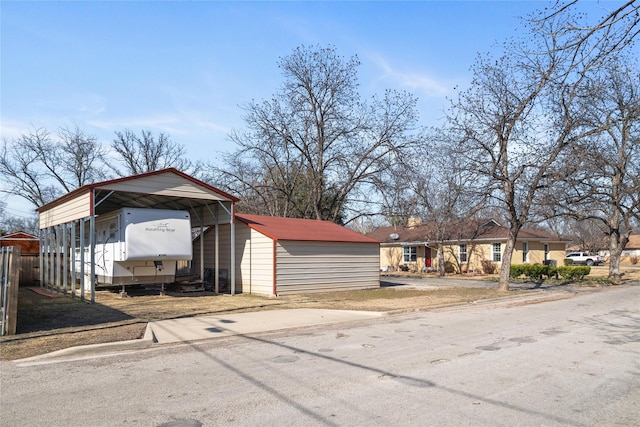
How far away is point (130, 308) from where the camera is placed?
14273 mm

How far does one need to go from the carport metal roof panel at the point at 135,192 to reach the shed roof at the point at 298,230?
6.00 ft

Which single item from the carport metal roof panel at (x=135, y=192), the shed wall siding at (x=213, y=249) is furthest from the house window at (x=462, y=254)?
the carport metal roof panel at (x=135, y=192)

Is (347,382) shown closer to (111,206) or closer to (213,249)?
(213,249)

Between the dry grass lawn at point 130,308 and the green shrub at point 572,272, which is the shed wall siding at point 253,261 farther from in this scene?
the green shrub at point 572,272

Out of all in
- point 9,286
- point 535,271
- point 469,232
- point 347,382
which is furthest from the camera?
point 469,232

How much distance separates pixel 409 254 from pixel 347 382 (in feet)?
120

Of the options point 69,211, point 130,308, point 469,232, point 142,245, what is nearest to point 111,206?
point 69,211

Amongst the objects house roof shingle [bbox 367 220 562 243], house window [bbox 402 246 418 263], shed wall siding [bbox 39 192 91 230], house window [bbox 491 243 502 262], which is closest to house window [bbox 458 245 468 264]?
house roof shingle [bbox 367 220 562 243]

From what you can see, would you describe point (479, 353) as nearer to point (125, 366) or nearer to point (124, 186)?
point (125, 366)

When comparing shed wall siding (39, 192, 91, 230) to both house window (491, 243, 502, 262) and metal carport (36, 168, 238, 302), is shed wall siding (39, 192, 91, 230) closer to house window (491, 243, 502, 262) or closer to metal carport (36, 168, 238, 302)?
metal carport (36, 168, 238, 302)

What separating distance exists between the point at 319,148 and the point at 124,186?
17452mm

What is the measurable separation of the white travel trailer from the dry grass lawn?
2.97ft

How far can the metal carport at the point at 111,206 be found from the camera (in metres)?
15.9

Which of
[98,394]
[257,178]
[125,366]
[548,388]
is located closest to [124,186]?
[125,366]
